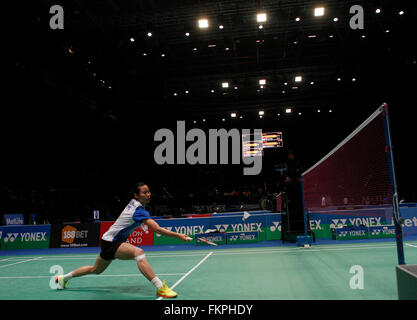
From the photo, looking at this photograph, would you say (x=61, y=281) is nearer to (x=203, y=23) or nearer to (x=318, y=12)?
(x=203, y=23)

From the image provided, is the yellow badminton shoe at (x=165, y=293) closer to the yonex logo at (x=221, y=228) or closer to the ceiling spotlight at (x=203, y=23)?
the yonex logo at (x=221, y=228)

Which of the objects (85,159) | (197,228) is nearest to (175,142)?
(85,159)

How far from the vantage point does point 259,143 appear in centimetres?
2580

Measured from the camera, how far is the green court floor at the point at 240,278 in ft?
15.5

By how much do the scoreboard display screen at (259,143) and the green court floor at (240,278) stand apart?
1633 cm

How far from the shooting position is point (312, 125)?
2870 cm

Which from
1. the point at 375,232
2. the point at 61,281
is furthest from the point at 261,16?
the point at 61,281

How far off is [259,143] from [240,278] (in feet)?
67.3

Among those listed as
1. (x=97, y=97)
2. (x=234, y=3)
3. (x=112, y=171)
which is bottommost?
(x=112, y=171)

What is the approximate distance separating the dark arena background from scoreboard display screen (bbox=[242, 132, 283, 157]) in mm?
2008

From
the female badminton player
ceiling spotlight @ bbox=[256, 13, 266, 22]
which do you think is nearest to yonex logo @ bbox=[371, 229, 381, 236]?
ceiling spotlight @ bbox=[256, 13, 266, 22]

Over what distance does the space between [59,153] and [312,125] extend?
21341 mm
